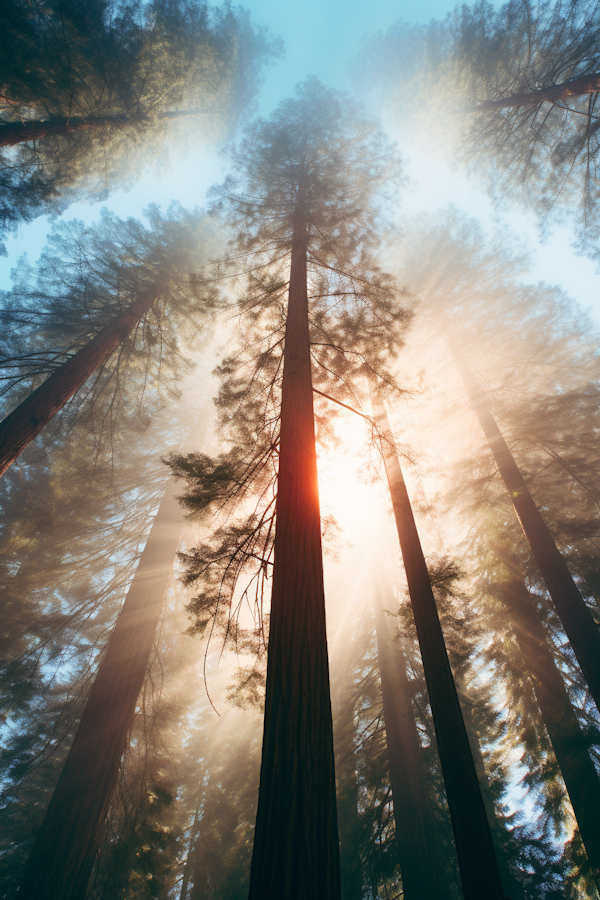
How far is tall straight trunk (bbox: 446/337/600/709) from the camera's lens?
5.48 meters

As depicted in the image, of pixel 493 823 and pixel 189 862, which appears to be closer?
pixel 493 823

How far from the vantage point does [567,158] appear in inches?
299

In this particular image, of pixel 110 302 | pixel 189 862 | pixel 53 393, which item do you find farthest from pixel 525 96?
pixel 189 862

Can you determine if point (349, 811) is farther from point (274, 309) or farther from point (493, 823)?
point (274, 309)

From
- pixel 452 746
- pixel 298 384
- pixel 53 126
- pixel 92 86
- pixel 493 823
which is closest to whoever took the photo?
pixel 452 746

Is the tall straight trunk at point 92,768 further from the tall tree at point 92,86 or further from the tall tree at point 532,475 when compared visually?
the tall tree at point 92,86

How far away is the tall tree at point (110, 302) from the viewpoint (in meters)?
6.91

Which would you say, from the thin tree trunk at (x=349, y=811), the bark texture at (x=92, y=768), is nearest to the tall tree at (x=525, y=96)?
the bark texture at (x=92, y=768)

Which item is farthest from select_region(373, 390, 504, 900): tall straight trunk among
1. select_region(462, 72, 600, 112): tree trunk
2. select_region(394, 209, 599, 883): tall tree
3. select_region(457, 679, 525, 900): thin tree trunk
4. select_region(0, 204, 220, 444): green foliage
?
select_region(462, 72, 600, 112): tree trunk

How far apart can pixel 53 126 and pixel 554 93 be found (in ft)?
33.4

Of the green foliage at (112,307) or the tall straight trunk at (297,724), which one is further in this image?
the green foliage at (112,307)

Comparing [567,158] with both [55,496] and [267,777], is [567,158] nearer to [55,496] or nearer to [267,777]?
[267,777]

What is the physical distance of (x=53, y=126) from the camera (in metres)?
6.53

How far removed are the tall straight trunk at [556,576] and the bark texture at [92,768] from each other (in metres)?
7.77
